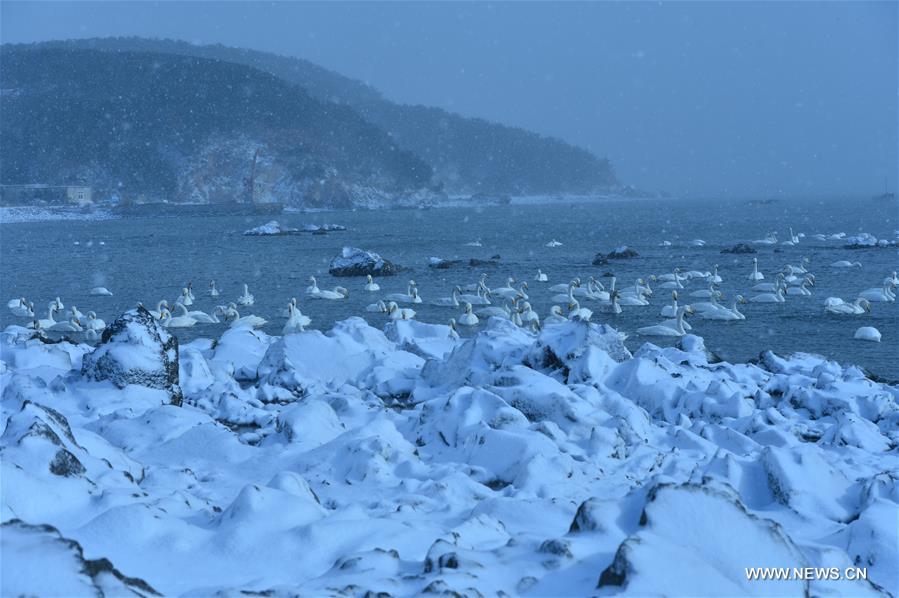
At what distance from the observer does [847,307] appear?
26.2m

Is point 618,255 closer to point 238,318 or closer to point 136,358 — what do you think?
point 238,318

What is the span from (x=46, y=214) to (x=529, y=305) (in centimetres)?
10522

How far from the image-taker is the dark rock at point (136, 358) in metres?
11.9

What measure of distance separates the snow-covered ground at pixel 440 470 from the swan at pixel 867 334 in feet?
27.2

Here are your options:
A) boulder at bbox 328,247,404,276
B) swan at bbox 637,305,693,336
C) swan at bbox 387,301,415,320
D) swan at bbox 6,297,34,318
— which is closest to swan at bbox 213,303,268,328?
swan at bbox 387,301,415,320

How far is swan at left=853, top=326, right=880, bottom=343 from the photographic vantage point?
73.0 feet

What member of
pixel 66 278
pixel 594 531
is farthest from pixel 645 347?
pixel 66 278

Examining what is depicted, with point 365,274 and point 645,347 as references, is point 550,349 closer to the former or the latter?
point 645,347

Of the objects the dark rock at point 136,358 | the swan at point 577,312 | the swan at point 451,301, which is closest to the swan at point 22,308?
the swan at point 451,301

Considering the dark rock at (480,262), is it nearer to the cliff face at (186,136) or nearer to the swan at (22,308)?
the swan at (22,308)

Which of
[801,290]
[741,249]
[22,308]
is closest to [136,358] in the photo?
[22,308]

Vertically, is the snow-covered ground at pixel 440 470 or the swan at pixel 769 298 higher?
the snow-covered ground at pixel 440 470

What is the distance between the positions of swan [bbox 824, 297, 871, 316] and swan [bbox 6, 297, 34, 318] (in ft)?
82.2

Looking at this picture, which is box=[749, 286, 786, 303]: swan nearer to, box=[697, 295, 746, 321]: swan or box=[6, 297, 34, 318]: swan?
A: box=[697, 295, 746, 321]: swan
